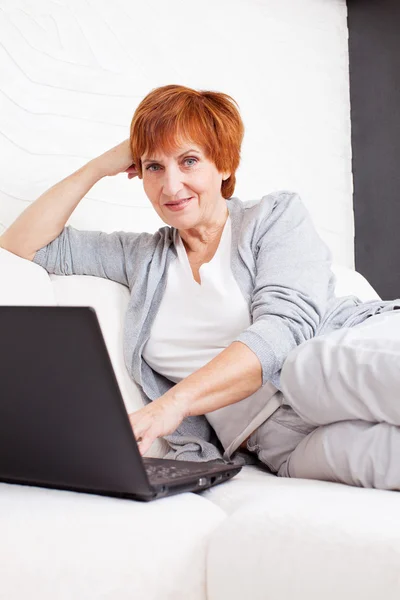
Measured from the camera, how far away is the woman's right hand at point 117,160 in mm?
2086

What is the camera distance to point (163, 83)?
9.29 feet

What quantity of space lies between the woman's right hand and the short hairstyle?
0.19 ft

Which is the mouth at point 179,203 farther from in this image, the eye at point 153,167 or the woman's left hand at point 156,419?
the woman's left hand at point 156,419

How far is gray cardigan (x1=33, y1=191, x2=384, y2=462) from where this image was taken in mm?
1704

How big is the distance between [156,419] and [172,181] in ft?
2.28

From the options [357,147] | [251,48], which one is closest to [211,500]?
[251,48]

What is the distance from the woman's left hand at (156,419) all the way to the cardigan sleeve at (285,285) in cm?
22

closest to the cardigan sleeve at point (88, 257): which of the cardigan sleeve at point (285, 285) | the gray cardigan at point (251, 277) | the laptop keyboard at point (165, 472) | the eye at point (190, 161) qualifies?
the gray cardigan at point (251, 277)

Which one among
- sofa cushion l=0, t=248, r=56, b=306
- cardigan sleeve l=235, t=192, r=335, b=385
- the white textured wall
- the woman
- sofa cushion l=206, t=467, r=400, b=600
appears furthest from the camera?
the white textured wall

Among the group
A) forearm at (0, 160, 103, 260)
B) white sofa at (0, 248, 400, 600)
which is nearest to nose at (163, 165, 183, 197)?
forearm at (0, 160, 103, 260)

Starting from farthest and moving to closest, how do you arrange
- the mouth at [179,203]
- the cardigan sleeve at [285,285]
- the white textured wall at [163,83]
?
the white textured wall at [163,83] → the mouth at [179,203] → the cardigan sleeve at [285,285]

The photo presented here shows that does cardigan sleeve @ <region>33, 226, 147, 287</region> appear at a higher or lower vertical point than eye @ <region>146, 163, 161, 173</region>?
lower

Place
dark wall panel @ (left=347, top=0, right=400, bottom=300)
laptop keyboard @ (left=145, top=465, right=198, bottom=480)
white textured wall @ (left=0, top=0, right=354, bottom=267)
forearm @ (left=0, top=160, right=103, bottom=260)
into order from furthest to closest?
dark wall panel @ (left=347, top=0, right=400, bottom=300) → white textured wall @ (left=0, top=0, right=354, bottom=267) → forearm @ (left=0, top=160, right=103, bottom=260) → laptop keyboard @ (left=145, top=465, right=198, bottom=480)

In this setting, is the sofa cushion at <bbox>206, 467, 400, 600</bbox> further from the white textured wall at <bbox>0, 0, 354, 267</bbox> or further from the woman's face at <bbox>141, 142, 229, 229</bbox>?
the white textured wall at <bbox>0, 0, 354, 267</bbox>
